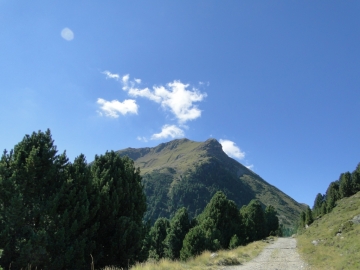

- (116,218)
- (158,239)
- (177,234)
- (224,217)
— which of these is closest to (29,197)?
(116,218)

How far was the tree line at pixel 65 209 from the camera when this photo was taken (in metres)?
14.2

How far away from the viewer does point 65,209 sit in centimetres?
1573

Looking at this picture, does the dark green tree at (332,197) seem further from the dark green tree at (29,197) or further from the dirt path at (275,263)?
the dark green tree at (29,197)

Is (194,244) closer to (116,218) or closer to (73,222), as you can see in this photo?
(116,218)

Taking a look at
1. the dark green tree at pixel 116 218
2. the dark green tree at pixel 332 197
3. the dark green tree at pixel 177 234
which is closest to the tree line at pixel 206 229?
the dark green tree at pixel 177 234

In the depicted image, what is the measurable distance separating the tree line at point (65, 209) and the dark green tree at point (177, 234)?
2364cm

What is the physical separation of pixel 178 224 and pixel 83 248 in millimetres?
31869

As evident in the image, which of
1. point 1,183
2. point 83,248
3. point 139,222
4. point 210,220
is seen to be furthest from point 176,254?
point 1,183

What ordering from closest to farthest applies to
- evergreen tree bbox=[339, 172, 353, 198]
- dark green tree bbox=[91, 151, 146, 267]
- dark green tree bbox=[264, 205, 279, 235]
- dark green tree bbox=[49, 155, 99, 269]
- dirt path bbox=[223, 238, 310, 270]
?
dark green tree bbox=[49, 155, 99, 269] → dirt path bbox=[223, 238, 310, 270] → dark green tree bbox=[91, 151, 146, 267] → dark green tree bbox=[264, 205, 279, 235] → evergreen tree bbox=[339, 172, 353, 198]

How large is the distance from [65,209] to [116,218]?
4.88 m

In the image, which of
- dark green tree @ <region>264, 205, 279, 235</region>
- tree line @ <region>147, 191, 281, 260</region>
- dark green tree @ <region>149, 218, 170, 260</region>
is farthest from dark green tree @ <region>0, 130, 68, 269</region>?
dark green tree @ <region>264, 205, 279, 235</region>

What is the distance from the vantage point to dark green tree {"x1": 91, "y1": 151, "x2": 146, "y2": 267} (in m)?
18.4

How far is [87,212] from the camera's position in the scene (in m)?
16.2

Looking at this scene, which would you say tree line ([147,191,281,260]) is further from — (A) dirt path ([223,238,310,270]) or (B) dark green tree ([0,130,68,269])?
(B) dark green tree ([0,130,68,269])
